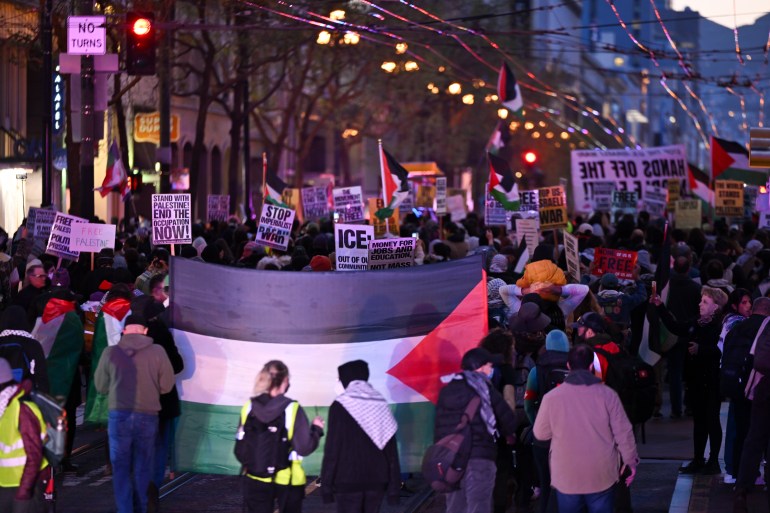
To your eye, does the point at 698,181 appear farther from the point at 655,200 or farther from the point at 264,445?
the point at 264,445

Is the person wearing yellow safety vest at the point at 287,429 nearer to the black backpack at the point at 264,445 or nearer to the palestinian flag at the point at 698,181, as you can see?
the black backpack at the point at 264,445

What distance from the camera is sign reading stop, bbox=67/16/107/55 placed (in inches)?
824

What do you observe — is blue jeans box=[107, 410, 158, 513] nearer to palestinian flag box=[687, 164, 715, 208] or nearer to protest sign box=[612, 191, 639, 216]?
protest sign box=[612, 191, 639, 216]

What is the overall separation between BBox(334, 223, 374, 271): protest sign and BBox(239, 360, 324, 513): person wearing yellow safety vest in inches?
298

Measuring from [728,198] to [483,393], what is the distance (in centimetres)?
2065

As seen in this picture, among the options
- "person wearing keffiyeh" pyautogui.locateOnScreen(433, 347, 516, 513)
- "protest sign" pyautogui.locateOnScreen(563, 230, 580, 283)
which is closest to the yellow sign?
"protest sign" pyautogui.locateOnScreen(563, 230, 580, 283)

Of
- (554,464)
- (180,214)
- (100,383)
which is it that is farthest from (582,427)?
(180,214)

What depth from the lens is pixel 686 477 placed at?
13281 mm

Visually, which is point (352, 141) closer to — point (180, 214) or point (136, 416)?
point (180, 214)

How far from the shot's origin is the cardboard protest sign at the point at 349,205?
1020 inches

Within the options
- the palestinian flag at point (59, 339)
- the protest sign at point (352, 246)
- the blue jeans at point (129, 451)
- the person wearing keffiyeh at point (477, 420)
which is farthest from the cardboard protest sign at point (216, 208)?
the person wearing keffiyeh at point (477, 420)

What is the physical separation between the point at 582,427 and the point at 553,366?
4.18 ft

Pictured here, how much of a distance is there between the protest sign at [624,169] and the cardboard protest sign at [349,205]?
677 cm

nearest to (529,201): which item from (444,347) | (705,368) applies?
(705,368)
